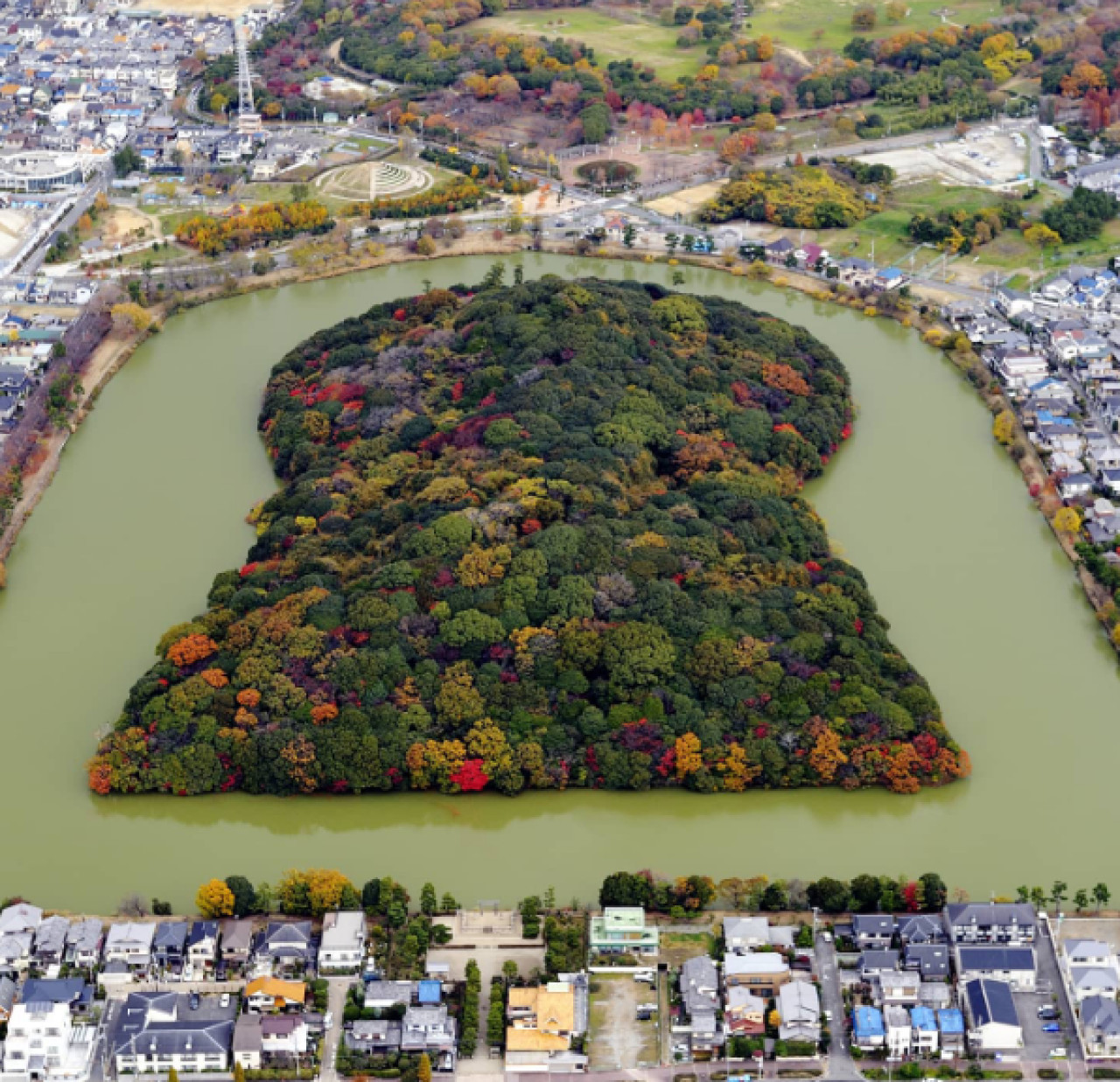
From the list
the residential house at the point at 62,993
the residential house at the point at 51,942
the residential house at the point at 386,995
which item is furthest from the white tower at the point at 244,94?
the residential house at the point at 386,995

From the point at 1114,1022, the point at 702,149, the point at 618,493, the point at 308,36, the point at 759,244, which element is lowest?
the point at 1114,1022

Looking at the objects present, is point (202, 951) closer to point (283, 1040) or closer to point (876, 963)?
point (283, 1040)

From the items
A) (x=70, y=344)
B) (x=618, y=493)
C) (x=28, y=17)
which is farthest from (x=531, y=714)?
(x=28, y=17)


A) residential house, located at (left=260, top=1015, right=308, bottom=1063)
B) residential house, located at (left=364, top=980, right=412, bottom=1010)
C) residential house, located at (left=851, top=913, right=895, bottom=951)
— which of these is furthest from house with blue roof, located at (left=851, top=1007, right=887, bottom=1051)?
residential house, located at (left=260, top=1015, right=308, bottom=1063)

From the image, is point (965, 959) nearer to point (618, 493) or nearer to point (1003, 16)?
point (618, 493)

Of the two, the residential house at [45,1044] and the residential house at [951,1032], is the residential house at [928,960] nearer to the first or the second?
the residential house at [951,1032]

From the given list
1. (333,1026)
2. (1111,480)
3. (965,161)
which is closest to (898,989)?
(333,1026)

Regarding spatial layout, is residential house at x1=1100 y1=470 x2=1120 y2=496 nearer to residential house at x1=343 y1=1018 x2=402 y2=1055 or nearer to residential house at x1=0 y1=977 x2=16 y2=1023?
residential house at x1=343 y1=1018 x2=402 y2=1055
